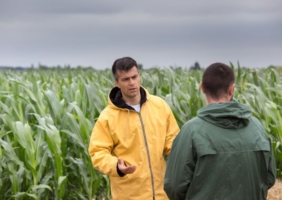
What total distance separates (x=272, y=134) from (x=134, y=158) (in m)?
4.71

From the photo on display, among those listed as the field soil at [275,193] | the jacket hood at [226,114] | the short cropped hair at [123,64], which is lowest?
the field soil at [275,193]

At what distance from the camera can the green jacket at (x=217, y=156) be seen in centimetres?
313

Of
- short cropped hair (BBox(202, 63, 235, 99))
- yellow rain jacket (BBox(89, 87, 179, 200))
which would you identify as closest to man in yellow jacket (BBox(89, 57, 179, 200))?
yellow rain jacket (BBox(89, 87, 179, 200))

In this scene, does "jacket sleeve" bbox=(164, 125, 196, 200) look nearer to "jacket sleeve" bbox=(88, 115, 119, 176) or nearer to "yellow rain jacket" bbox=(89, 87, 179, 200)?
"jacket sleeve" bbox=(88, 115, 119, 176)

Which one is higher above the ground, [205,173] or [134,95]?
[134,95]

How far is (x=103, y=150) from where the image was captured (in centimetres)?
392

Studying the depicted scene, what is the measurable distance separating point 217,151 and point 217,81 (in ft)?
1.05

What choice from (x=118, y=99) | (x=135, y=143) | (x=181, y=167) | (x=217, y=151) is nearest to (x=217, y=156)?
(x=217, y=151)

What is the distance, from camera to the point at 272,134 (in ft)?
27.6

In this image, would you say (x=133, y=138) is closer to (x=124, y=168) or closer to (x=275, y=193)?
(x=124, y=168)

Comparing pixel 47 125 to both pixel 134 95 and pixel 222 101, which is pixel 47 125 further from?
pixel 222 101

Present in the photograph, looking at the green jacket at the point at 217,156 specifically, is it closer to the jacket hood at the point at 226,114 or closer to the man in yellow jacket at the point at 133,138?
the jacket hood at the point at 226,114

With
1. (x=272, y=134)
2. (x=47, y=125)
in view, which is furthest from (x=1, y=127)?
(x=272, y=134)

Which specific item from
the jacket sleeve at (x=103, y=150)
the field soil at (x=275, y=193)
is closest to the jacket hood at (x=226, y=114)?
the jacket sleeve at (x=103, y=150)
